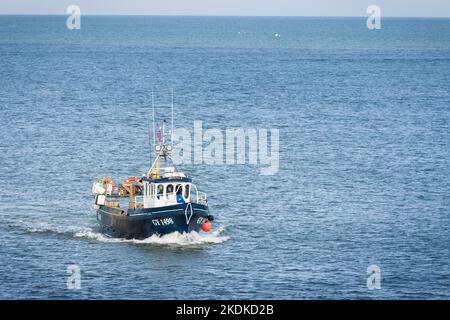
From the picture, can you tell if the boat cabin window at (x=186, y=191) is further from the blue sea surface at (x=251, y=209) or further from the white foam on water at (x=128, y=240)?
the blue sea surface at (x=251, y=209)

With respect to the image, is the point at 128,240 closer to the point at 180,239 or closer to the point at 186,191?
the point at 180,239

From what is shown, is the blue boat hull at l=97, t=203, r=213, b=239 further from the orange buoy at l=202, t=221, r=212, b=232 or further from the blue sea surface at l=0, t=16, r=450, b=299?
the blue sea surface at l=0, t=16, r=450, b=299

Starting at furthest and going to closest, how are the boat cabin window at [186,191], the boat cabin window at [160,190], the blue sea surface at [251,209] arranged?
the boat cabin window at [186,191] → the boat cabin window at [160,190] → the blue sea surface at [251,209]

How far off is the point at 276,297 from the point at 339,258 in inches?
410

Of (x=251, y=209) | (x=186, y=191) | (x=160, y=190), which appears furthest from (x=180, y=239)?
(x=251, y=209)

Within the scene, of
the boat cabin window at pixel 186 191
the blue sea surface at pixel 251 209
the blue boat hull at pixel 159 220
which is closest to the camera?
the blue sea surface at pixel 251 209

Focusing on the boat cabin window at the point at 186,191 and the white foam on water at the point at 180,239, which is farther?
the boat cabin window at the point at 186,191

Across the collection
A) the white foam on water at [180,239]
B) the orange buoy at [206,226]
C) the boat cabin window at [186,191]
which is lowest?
the white foam on water at [180,239]

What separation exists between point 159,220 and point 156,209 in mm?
827

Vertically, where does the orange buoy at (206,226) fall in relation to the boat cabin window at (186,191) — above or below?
below

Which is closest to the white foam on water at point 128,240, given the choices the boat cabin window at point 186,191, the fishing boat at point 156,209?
the fishing boat at point 156,209

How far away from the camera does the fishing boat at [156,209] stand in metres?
79.6

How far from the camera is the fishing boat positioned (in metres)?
79.6
